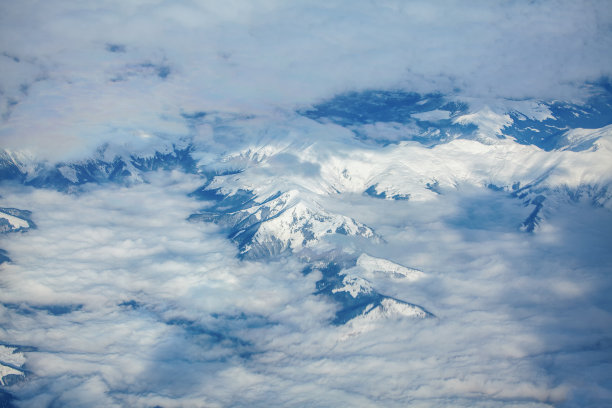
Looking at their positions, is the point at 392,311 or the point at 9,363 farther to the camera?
the point at 392,311

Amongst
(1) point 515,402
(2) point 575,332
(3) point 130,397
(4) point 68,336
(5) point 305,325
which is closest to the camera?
(1) point 515,402

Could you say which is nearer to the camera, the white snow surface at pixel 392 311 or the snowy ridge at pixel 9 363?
the snowy ridge at pixel 9 363

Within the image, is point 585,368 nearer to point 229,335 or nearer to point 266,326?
point 266,326

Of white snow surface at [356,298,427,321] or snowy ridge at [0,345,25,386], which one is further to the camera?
white snow surface at [356,298,427,321]

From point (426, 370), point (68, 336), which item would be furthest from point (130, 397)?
point (426, 370)

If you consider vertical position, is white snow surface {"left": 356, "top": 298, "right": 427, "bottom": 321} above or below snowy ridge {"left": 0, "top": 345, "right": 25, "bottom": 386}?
below

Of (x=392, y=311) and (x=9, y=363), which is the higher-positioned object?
(x=9, y=363)

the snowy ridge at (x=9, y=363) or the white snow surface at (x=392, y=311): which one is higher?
the snowy ridge at (x=9, y=363)

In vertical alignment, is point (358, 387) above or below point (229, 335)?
→ above

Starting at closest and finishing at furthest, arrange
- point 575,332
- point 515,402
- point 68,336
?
point 515,402 < point 575,332 < point 68,336

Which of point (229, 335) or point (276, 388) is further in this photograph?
point (229, 335)

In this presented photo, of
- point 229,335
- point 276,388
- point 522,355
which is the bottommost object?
point 229,335
